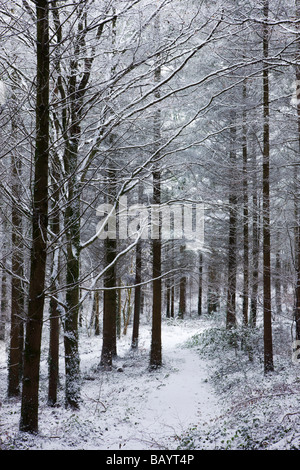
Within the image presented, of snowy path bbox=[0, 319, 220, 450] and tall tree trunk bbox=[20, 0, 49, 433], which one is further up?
tall tree trunk bbox=[20, 0, 49, 433]

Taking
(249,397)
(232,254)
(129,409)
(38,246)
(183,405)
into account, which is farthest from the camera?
(232,254)

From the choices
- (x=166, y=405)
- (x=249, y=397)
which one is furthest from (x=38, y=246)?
(x=166, y=405)

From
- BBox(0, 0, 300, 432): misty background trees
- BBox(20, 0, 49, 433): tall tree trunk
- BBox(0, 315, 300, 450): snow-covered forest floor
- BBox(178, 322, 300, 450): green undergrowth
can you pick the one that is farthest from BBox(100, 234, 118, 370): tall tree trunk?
BBox(20, 0, 49, 433): tall tree trunk

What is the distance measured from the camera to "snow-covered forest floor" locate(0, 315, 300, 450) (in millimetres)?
5902

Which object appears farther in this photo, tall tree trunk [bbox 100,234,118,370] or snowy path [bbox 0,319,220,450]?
tall tree trunk [bbox 100,234,118,370]

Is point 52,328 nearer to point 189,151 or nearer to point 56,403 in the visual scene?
point 56,403

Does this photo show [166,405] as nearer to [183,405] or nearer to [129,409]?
[183,405]

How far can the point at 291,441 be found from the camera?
5.04m

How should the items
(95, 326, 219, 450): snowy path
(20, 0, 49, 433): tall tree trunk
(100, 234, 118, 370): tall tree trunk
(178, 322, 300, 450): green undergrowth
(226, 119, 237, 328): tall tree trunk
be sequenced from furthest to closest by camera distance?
(100, 234, 118, 370): tall tree trunk → (226, 119, 237, 328): tall tree trunk → (95, 326, 219, 450): snowy path → (178, 322, 300, 450): green undergrowth → (20, 0, 49, 433): tall tree trunk

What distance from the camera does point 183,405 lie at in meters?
9.30

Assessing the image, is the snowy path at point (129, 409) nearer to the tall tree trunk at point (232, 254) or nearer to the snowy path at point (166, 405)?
the snowy path at point (166, 405)

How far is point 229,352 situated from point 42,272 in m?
11.6

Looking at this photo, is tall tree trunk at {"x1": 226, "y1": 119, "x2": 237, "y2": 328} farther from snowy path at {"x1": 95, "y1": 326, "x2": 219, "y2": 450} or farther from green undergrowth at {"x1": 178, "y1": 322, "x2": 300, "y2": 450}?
snowy path at {"x1": 95, "y1": 326, "x2": 219, "y2": 450}

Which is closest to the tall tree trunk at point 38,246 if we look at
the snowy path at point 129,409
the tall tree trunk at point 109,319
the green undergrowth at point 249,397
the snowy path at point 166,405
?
the snowy path at point 129,409
